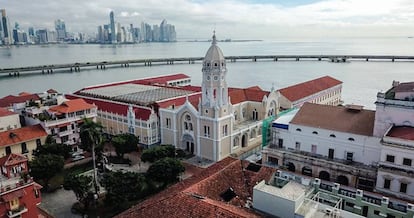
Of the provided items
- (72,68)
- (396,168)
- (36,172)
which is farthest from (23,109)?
(72,68)

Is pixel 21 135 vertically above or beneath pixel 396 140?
beneath

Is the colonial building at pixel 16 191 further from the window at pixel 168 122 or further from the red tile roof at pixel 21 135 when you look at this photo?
the window at pixel 168 122

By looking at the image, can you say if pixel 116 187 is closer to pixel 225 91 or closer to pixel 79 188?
pixel 79 188

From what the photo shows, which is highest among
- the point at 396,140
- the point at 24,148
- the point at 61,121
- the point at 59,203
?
the point at 396,140

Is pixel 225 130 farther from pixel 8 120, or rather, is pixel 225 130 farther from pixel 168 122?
pixel 8 120

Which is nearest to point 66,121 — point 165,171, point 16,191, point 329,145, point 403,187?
point 165,171

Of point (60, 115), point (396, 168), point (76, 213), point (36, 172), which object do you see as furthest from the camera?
point (60, 115)

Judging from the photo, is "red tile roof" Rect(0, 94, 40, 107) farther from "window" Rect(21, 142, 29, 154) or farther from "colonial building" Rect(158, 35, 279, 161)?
"colonial building" Rect(158, 35, 279, 161)
